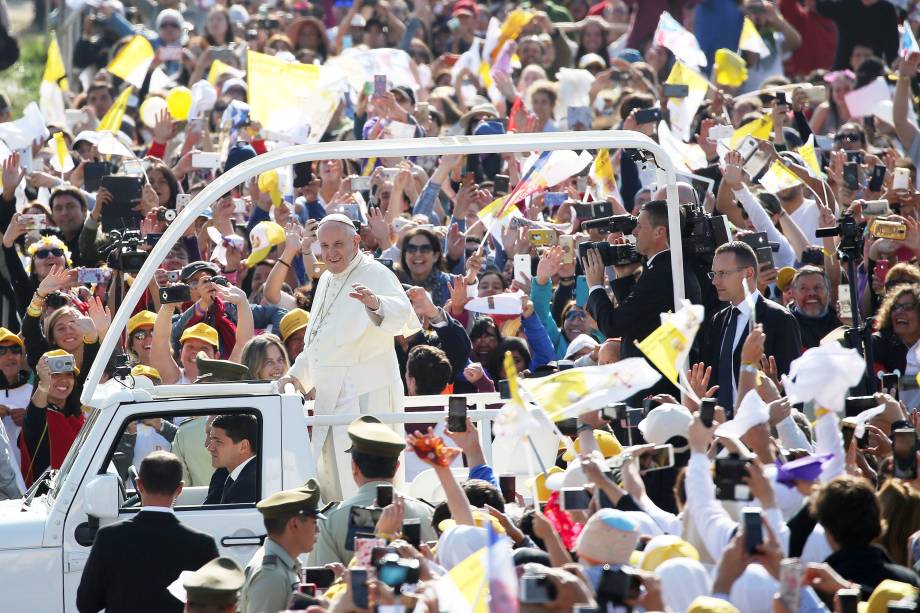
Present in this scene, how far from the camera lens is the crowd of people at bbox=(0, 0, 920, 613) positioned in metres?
5.49

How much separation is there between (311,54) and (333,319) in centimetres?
849

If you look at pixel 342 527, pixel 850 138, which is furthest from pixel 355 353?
pixel 850 138

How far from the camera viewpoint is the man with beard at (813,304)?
9.88 metres

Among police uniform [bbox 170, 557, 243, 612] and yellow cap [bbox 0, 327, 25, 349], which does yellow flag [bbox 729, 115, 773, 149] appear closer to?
yellow cap [bbox 0, 327, 25, 349]

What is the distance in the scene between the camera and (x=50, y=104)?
50.1 feet

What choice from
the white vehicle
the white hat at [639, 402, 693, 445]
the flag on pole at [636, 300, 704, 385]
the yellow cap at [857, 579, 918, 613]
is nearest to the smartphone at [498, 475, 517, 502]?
the white hat at [639, 402, 693, 445]

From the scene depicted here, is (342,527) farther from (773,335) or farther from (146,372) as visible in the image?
(773,335)

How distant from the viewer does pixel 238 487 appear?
746cm

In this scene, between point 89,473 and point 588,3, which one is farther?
point 588,3

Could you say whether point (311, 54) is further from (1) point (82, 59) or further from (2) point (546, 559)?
(2) point (546, 559)

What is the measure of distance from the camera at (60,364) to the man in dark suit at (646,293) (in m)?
2.93

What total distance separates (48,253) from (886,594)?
7.30 meters

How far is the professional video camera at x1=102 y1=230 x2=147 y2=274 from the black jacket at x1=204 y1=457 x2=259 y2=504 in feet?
4.93

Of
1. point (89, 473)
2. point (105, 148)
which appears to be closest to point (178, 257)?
point (105, 148)
